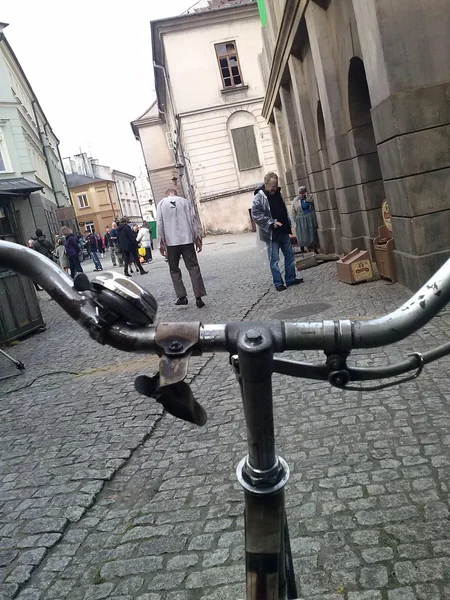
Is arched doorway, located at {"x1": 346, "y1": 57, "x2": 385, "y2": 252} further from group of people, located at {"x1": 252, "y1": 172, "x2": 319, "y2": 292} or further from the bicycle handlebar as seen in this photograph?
the bicycle handlebar

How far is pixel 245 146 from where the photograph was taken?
3188cm

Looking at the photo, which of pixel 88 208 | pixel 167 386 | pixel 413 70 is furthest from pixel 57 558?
pixel 88 208

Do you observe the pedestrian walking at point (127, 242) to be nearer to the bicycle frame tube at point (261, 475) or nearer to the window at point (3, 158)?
the bicycle frame tube at point (261, 475)

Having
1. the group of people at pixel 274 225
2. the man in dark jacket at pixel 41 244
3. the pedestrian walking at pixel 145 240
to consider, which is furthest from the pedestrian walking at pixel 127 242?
the group of people at pixel 274 225

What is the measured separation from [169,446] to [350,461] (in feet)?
4.26

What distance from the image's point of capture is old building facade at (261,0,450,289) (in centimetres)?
672

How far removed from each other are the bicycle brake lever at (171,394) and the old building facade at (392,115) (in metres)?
6.22

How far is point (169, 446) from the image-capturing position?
3889 millimetres

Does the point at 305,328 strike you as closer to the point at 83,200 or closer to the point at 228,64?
the point at 228,64

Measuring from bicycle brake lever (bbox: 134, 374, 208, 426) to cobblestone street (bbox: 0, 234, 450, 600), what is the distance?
1.47 meters

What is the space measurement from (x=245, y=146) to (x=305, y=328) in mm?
31996

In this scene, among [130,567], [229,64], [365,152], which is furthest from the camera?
[229,64]

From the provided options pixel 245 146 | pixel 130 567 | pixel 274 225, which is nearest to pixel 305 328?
pixel 130 567

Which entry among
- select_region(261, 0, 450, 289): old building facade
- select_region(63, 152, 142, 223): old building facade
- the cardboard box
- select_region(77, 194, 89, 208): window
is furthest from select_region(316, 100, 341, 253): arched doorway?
select_region(63, 152, 142, 223): old building facade
